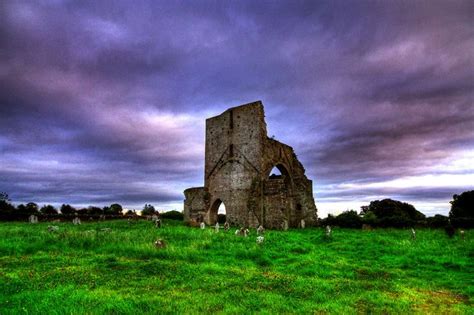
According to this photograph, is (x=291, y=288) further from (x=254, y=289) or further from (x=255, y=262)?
(x=255, y=262)

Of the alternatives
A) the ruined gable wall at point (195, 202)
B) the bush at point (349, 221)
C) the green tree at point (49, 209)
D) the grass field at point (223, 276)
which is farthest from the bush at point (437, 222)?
the green tree at point (49, 209)

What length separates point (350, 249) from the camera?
1550cm

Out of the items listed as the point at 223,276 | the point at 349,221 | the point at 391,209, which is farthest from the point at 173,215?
the point at 223,276

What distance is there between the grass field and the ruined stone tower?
11753mm

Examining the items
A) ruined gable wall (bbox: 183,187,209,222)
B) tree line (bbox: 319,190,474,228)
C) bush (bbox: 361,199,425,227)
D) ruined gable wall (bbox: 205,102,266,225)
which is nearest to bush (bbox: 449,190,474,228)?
tree line (bbox: 319,190,474,228)

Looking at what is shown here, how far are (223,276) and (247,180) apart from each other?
67.8ft

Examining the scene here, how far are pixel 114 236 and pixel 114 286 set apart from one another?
24.9ft

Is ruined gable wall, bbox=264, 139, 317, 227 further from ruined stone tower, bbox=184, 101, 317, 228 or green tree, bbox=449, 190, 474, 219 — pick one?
green tree, bbox=449, 190, 474, 219

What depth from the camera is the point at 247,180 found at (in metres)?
29.9

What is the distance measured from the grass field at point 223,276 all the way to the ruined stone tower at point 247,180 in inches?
463

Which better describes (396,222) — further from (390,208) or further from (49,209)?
(49,209)

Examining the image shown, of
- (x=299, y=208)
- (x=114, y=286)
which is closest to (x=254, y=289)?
(x=114, y=286)

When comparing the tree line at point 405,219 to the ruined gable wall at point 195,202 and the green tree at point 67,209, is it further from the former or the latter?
the green tree at point 67,209

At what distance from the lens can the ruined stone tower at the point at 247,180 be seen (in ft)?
91.0
